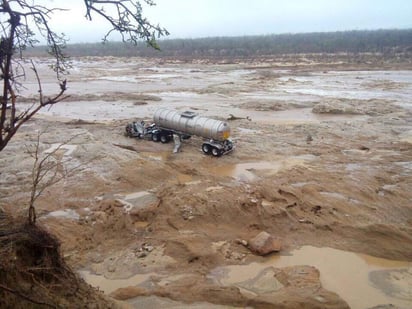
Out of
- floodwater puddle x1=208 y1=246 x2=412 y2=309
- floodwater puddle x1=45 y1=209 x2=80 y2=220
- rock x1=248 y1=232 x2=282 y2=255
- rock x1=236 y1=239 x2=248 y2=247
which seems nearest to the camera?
floodwater puddle x1=208 y1=246 x2=412 y2=309

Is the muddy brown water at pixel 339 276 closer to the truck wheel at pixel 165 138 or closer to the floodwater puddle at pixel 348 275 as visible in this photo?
the floodwater puddle at pixel 348 275

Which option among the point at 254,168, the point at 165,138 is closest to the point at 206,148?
the point at 254,168

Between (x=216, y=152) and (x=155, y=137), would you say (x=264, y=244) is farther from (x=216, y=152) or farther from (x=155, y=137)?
(x=155, y=137)

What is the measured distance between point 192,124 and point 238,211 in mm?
6305

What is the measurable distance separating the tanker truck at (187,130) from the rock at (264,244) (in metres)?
6.66

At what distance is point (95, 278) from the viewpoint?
28.5 feet

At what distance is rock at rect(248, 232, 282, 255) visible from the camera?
958 cm

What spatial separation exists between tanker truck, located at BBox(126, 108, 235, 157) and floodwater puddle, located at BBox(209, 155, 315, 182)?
3.58 feet

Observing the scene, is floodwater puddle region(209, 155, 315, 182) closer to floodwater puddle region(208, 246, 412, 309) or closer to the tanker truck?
the tanker truck

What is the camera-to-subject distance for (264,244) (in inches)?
378

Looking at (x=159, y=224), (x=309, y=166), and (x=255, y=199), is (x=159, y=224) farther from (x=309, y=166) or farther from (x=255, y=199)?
(x=309, y=166)

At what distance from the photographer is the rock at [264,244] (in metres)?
9.58

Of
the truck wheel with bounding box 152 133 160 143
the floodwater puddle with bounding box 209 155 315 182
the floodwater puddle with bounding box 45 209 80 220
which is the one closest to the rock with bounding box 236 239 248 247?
the floodwater puddle with bounding box 209 155 315 182

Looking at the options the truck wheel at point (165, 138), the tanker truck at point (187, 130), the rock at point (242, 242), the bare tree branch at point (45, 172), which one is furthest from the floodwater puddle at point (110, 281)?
the truck wheel at point (165, 138)
